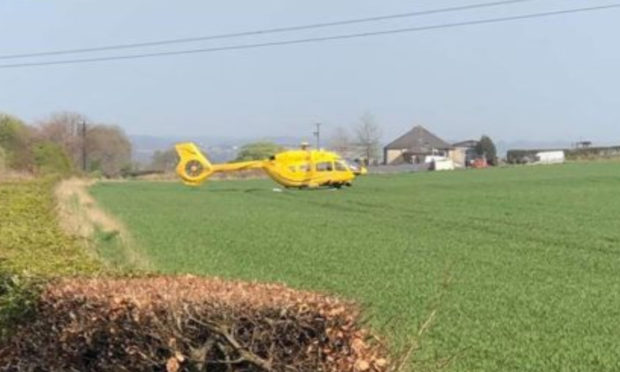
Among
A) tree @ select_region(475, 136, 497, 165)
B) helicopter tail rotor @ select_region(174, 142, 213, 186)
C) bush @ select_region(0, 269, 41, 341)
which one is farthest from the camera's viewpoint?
tree @ select_region(475, 136, 497, 165)

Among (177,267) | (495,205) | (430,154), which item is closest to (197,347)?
(177,267)

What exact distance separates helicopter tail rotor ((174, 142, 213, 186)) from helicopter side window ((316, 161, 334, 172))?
7657 mm

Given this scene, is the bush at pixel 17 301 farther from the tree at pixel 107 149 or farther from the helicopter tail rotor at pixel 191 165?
the tree at pixel 107 149

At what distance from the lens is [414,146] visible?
147 metres

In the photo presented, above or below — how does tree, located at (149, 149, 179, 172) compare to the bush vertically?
below

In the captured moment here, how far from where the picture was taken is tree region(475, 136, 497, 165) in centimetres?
12531

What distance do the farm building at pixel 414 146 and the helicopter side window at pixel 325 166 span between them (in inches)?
3243

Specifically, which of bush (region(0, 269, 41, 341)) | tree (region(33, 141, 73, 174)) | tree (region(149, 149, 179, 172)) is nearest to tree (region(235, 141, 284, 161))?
tree (region(149, 149, 179, 172))

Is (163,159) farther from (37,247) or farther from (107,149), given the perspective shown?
(37,247)

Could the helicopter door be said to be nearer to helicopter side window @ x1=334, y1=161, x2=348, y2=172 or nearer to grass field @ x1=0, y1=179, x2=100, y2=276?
helicopter side window @ x1=334, y1=161, x2=348, y2=172

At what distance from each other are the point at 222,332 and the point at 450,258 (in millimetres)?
14964

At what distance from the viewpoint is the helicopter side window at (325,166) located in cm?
5544

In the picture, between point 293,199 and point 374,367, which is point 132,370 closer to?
point 374,367

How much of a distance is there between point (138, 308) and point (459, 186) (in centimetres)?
5210
